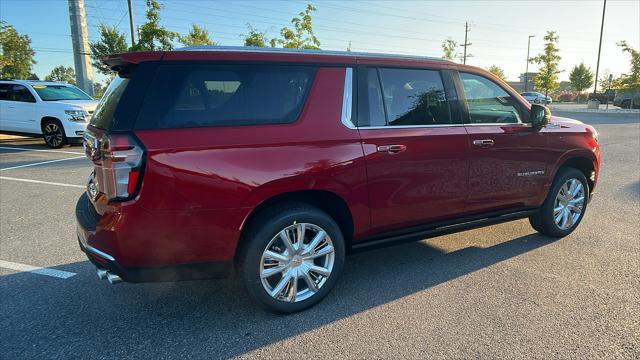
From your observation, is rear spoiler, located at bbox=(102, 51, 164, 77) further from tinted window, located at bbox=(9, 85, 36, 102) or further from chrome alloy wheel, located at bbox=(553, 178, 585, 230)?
tinted window, located at bbox=(9, 85, 36, 102)

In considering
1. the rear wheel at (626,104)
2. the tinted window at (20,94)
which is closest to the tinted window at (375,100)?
the tinted window at (20,94)

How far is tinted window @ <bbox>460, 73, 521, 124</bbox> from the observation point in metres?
3.88

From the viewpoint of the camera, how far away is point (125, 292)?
3.44 m

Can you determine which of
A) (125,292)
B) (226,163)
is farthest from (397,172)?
(125,292)

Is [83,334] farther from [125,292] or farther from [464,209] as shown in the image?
[464,209]

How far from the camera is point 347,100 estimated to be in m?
3.20

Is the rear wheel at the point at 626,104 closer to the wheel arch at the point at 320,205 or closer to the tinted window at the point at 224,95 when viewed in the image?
the wheel arch at the point at 320,205

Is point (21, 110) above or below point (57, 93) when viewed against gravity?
below

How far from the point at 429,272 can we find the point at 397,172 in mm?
1076

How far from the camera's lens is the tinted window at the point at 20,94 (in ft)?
40.1

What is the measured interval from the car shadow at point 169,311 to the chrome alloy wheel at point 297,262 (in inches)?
7.3

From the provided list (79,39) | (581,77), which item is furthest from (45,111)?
(581,77)

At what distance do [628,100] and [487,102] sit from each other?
40.4 metres

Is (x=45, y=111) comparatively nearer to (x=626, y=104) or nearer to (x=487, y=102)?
(x=487, y=102)
